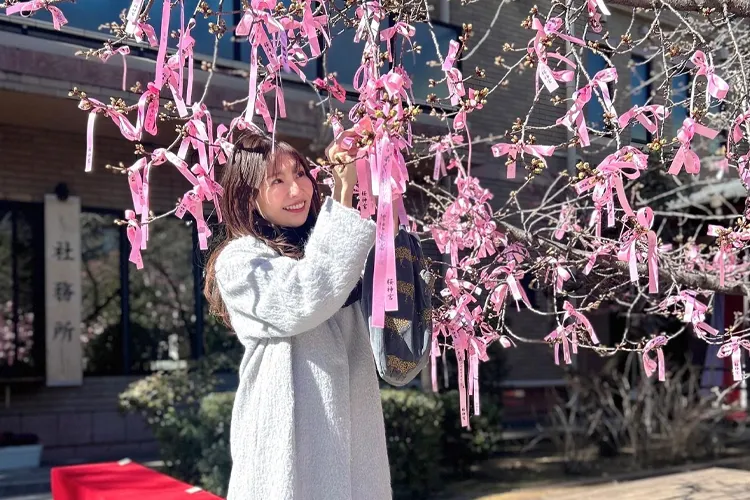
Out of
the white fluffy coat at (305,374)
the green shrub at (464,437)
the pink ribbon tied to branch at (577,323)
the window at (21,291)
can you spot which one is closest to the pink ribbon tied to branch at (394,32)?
the white fluffy coat at (305,374)

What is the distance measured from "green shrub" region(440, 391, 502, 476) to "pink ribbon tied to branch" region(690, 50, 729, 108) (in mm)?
4935

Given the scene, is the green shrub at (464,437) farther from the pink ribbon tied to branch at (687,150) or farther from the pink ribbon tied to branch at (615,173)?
the pink ribbon tied to branch at (687,150)

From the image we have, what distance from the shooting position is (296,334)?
1907mm

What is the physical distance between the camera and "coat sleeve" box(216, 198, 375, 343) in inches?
70.8

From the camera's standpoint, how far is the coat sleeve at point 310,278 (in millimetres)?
1798

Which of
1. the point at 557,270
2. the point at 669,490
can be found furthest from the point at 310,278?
the point at 669,490

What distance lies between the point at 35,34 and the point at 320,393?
6.41m

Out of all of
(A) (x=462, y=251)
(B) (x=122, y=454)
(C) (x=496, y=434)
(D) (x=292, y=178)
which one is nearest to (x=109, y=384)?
(B) (x=122, y=454)

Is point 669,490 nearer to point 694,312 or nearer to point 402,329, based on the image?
point 694,312

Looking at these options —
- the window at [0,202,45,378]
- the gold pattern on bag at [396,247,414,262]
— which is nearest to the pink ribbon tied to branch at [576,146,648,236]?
the gold pattern on bag at [396,247,414,262]

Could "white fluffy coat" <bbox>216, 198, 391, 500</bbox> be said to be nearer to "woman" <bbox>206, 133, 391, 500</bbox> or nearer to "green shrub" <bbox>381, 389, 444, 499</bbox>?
"woman" <bbox>206, 133, 391, 500</bbox>

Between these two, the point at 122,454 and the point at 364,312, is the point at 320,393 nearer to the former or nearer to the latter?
the point at 364,312

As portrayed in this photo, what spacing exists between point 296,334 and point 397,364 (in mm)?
254

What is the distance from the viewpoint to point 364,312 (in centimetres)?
202
